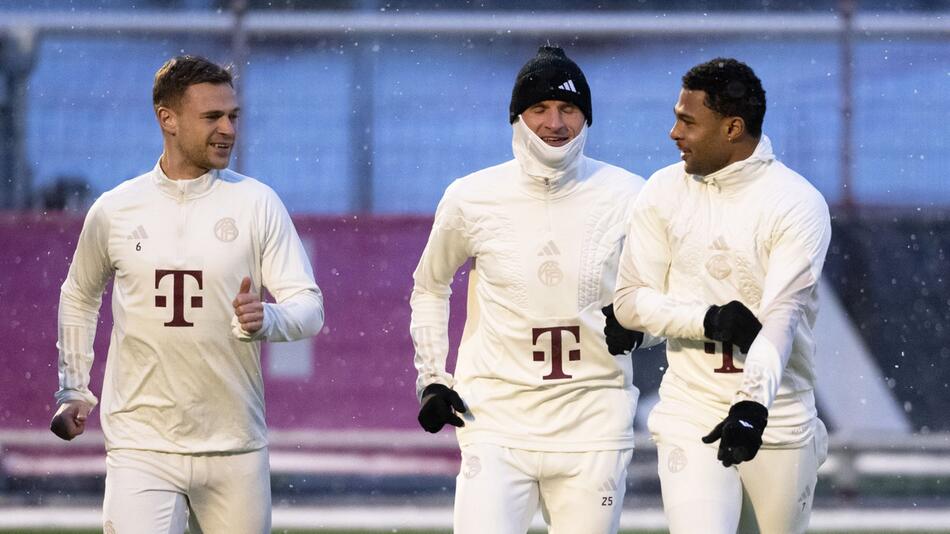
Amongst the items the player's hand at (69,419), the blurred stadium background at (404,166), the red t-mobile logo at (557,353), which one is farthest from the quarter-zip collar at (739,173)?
the blurred stadium background at (404,166)

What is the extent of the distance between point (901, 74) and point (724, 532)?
723 centimetres

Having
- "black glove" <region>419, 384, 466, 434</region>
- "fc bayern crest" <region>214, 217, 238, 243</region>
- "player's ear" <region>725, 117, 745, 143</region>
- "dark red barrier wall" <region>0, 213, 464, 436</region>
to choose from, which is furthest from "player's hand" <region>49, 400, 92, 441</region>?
"dark red barrier wall" <region>0, 213, 464, 436</region>

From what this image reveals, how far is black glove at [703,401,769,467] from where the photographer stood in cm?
427

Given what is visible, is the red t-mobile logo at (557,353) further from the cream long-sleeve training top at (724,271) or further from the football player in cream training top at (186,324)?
the football player in cream training top at (186,324)

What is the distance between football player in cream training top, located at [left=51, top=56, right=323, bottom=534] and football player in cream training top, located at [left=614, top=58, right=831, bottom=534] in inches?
40.0

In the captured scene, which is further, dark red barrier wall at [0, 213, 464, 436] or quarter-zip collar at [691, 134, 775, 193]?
dark red barrier wall at [0, 213, 464, 436]

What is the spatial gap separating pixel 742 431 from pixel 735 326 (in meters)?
0.35

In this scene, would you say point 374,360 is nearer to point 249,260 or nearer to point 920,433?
point 920,433

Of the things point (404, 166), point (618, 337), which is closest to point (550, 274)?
point (618, 337)

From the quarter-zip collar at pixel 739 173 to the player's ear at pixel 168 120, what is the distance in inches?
60.3

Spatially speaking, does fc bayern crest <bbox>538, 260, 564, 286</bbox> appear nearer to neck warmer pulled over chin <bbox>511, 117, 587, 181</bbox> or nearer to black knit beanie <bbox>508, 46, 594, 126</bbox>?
neck warmer pulled over chin <bbox>511, 117, 587, 181</bbox>

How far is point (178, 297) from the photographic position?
16.3 ft

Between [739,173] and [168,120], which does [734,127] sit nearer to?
[739,173]

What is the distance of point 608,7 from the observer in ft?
38.6
